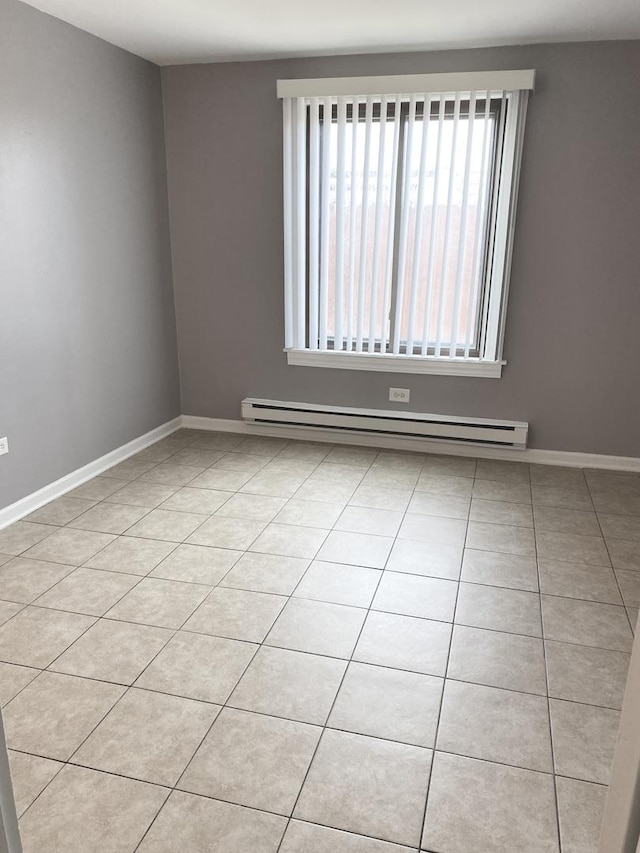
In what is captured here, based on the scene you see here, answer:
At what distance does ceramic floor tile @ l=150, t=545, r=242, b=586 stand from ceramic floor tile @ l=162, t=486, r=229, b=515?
430 mm

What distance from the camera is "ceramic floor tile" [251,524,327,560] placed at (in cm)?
290

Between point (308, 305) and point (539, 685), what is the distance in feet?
9.38

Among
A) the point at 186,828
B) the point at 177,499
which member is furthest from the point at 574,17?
the point at 186,828

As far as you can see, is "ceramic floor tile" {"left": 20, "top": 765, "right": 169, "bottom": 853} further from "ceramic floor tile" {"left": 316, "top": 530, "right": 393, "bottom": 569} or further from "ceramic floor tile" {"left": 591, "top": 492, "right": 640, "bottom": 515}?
"ceramic floor tile" {"left": 591, "top": 492, "right": 640, "bottom": 515}

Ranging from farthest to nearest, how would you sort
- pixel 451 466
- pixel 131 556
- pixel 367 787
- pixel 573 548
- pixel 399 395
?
pixel 399 395, pixel 451 466, pixel 573 548, pixel 131 556, pixel 367 787

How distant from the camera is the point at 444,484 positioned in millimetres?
3729

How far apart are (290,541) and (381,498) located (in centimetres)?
71

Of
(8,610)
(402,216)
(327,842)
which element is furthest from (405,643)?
(402,216)

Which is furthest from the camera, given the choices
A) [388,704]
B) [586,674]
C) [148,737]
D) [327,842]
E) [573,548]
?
[573,548]

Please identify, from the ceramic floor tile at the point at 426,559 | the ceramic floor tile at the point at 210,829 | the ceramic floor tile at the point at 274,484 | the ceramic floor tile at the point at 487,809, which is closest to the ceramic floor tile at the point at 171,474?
the ceramic floor tile at the point at 274,484

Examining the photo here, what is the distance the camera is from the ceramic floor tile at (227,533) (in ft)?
9.76

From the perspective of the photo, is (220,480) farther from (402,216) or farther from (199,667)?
(402,216)

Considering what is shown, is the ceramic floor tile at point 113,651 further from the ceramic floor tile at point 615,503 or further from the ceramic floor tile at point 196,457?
the ceramic floor tile at point 615,503

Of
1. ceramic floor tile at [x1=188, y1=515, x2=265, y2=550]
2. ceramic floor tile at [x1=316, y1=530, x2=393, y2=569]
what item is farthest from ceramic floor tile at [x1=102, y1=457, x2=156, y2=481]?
ceramic floor tile at [x1=316, y1=530, x2=393, y2=569]
